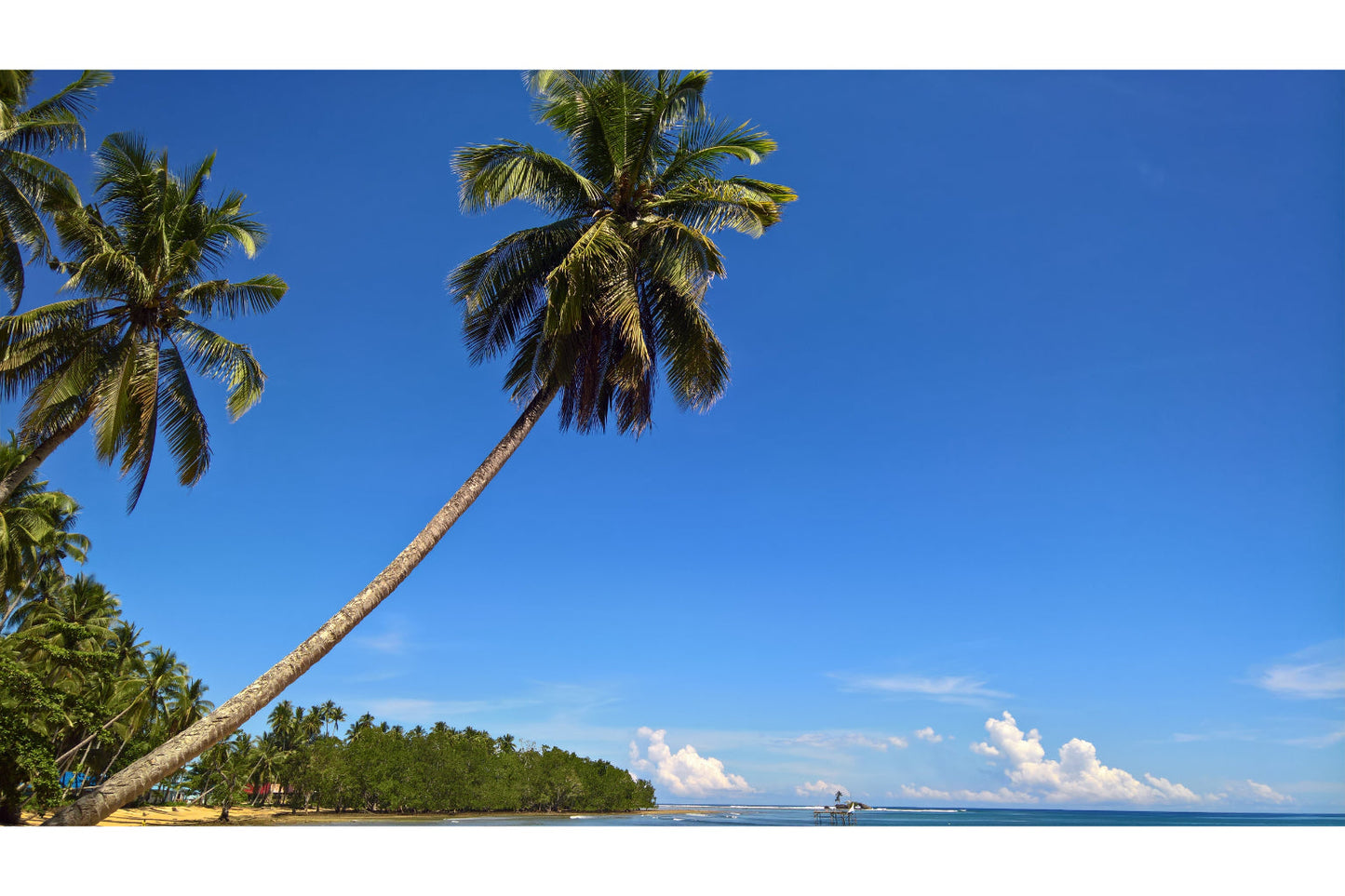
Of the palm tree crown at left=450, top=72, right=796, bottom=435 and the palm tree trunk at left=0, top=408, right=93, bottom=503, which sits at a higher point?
the palm tree crown at left=450, top=72, right=796, bottom=435

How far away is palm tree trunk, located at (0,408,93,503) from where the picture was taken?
11.6 meters

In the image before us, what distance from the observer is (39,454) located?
40.7 feet

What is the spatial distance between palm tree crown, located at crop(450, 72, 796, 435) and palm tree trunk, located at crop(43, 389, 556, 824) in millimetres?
1887

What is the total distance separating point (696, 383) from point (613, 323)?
5.56 ft

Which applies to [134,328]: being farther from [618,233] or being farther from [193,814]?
[193,814]

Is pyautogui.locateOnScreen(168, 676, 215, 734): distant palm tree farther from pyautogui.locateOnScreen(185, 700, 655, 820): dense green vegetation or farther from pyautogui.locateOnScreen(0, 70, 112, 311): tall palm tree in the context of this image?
pyautogui.locateOnScreen(0, 70, 112, 311): tall palm tree

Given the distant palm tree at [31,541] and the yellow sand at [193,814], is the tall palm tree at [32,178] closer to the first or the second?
the distant palm tree at [31,541]

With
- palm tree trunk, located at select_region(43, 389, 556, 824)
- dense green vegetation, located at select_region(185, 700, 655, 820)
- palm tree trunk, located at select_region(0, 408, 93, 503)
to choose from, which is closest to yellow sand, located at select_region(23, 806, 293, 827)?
dense green vegetation, located at select_region(185, 700, 655, 820)

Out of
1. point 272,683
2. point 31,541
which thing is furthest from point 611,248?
point 31,541

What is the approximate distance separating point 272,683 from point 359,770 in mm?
59931

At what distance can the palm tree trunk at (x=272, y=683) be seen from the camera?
23.2ft

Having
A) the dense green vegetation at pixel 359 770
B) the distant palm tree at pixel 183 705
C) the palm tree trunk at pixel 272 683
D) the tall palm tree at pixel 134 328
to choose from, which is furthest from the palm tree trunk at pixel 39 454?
the dense green vegetation at pixel 359 770
